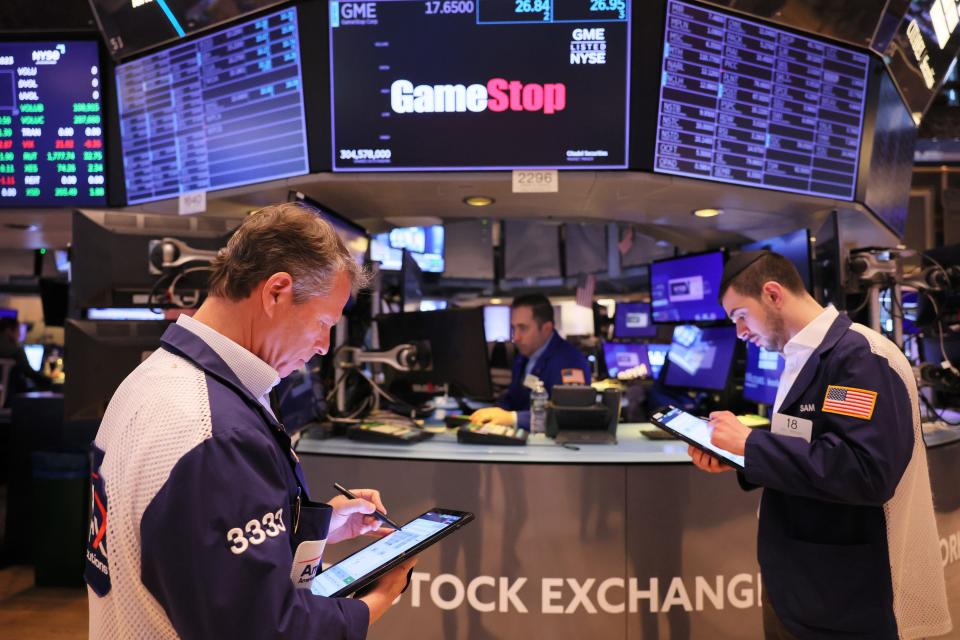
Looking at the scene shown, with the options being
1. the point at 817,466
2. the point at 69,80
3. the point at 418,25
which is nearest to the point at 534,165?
the point at 418,25

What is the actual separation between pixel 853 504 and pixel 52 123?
3.91 metres

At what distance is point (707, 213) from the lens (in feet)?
11.2

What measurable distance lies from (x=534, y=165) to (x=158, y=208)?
2.03 metres

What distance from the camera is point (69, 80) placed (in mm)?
3172

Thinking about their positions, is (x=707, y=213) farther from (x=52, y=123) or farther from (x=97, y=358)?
(x=52, y=123)

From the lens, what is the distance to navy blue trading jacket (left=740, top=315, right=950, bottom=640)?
1.48m

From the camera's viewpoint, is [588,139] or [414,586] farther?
[588,139]

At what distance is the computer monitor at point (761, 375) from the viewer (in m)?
3.16

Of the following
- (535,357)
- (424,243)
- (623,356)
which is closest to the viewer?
(535,357)

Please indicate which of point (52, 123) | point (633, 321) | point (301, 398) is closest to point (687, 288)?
point (301, 398)

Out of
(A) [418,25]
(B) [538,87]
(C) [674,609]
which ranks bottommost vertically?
(C) [674,609]

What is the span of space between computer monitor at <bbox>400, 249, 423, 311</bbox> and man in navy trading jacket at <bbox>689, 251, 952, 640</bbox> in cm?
203

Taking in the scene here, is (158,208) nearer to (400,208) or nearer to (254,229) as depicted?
(400,208)

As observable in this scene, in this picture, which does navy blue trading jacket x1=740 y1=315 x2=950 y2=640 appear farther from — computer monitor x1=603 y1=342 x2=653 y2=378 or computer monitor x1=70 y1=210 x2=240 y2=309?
computer monitor x1=603 y1=342 x2=653 y2=378
